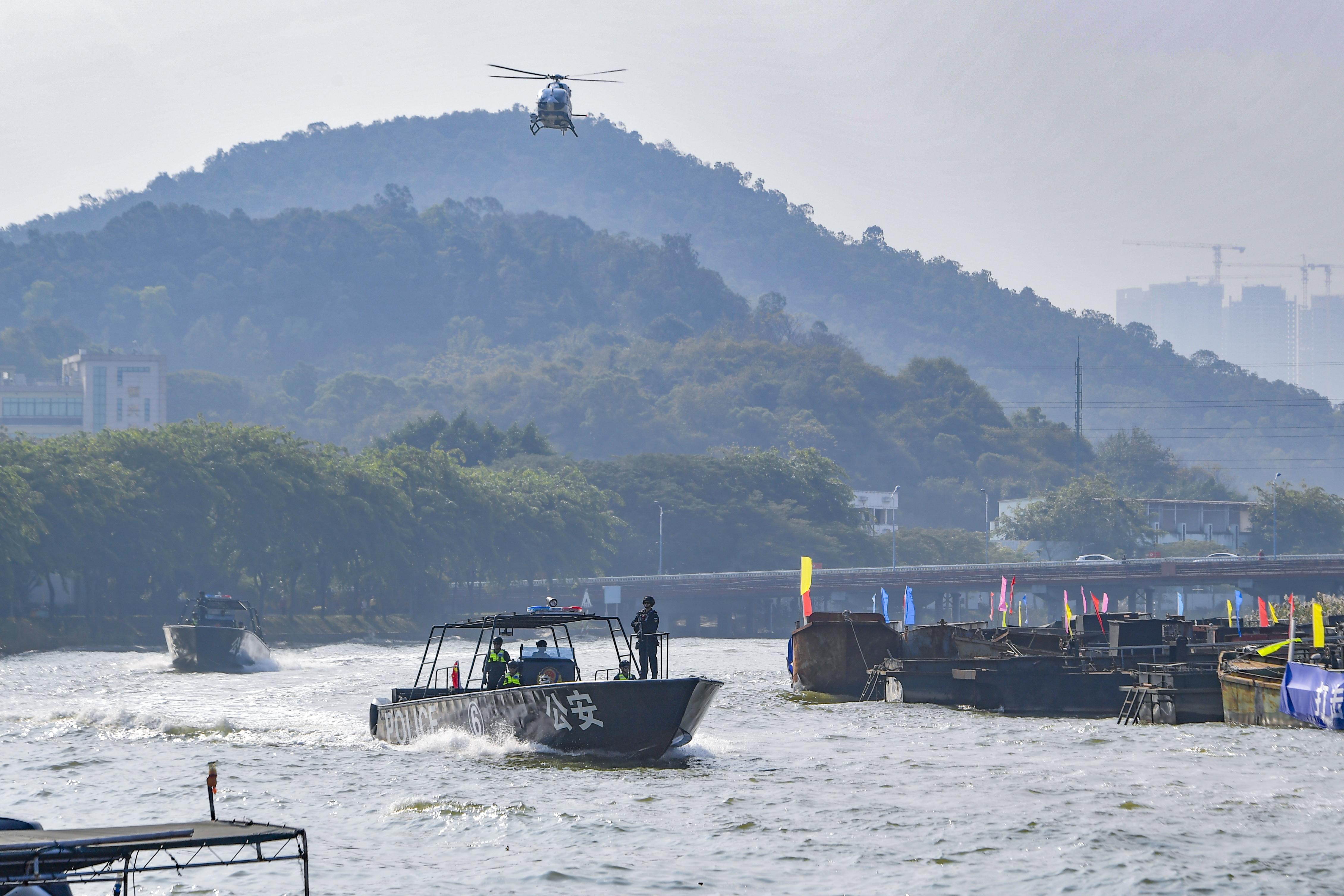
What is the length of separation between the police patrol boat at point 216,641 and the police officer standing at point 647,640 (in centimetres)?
3427

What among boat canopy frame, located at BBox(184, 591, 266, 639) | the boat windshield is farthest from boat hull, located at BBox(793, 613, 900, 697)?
boat canopy frame, located at BBox(184, 591, 266, 639)

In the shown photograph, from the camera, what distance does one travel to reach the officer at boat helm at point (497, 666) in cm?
3083

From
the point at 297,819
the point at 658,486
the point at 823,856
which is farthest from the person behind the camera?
the point at 658,486

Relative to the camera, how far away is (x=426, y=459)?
125562 mm

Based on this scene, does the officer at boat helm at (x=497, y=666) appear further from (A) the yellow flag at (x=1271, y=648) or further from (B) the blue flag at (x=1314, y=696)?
(A) the yellow flag at (x=1271, y=648)

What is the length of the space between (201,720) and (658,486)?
5269 inches

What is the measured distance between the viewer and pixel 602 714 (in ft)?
89.2

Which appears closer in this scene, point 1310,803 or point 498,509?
point 1310,803

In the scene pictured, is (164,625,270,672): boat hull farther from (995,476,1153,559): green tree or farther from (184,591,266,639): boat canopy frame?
(995,476,1153,559): green tree

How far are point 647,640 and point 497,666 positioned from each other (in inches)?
134

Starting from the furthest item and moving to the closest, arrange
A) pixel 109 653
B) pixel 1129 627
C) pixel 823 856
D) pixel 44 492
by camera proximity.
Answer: pixel 44 492, pixel 109 653, pixel 1129 627, pixel 823 856

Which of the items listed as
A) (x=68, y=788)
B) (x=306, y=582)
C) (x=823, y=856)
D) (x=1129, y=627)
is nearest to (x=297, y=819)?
(x=68, y=788)

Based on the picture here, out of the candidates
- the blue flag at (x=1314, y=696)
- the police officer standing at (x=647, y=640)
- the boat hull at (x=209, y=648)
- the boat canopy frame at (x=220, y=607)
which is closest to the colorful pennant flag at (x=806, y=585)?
the police officer standing at (x=647, y=640)

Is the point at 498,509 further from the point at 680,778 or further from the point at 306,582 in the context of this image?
the point at 680,778
